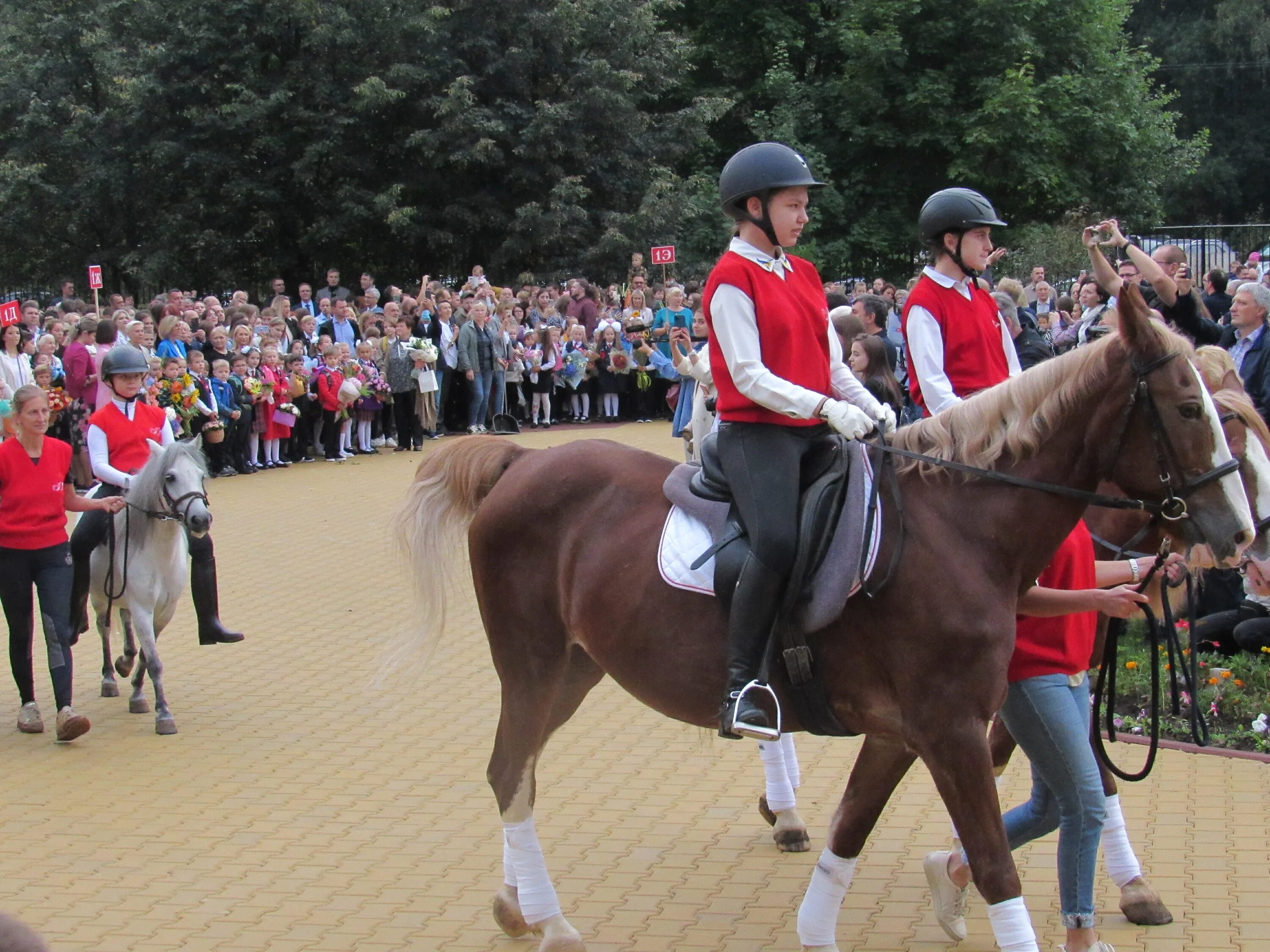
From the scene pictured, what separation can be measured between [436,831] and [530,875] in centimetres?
144

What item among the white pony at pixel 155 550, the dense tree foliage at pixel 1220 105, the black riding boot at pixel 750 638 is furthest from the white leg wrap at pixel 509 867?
the dense tree foliage at pixel 1220 105

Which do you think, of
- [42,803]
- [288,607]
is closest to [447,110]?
[288,607]

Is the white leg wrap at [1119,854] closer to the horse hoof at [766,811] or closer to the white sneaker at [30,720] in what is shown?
the horse hoof at [766,811]

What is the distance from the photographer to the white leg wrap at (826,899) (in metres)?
5.07

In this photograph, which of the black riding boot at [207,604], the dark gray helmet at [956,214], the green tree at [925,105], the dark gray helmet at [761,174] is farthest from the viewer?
the green tree at [925,105]

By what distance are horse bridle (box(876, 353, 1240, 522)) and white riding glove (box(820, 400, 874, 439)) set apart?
52 centimetres

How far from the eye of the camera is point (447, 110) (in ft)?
98.2

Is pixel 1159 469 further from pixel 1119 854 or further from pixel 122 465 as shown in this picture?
pixel 122 465

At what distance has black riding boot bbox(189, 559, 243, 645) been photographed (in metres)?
9.15

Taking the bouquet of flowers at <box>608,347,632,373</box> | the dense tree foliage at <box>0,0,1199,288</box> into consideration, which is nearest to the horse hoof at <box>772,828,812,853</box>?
the bouquet of flowers at <box>608,347,632,373</box>

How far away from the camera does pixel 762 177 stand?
4.91 m

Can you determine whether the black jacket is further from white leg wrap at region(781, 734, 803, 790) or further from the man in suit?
white leg wrap at region(781, 734, 803, 790)

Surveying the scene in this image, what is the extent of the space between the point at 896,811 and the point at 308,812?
2.90 metres

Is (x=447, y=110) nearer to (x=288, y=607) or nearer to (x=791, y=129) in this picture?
(x=791, y=129)
